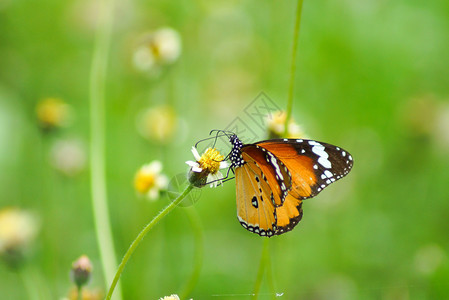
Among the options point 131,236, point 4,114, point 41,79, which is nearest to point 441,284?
point 131,236

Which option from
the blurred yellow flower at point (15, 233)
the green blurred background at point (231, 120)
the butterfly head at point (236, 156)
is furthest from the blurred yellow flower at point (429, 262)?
the blurred yellow flower at point (15, 233)

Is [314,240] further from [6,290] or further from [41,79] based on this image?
[41,79]

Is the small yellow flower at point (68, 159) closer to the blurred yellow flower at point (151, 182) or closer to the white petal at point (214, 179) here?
the blurred yellow flower at point (151, 182)

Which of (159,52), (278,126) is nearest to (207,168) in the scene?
(278,126)

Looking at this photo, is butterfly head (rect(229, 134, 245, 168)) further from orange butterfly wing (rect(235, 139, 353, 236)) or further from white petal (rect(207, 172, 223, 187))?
white petal (rect(207, 172, 223, 187))

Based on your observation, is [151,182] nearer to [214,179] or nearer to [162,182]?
[162,182]
